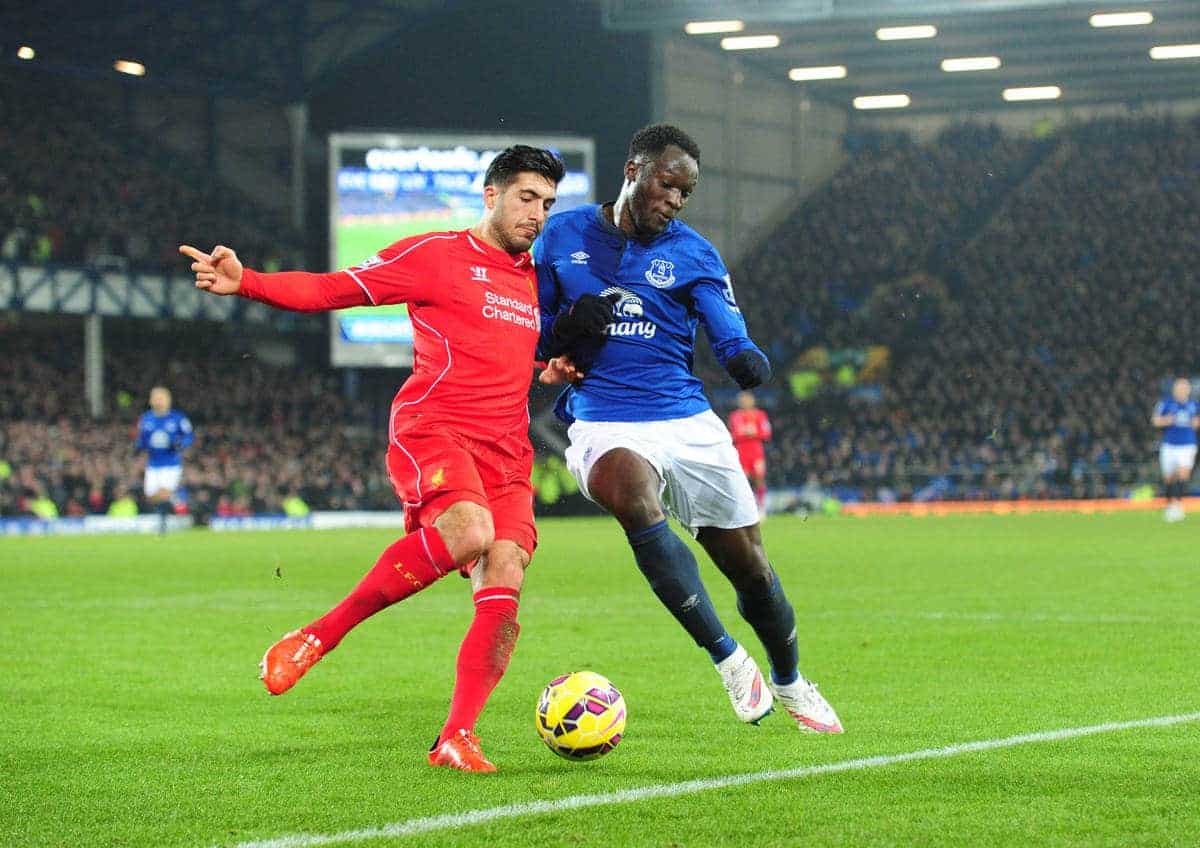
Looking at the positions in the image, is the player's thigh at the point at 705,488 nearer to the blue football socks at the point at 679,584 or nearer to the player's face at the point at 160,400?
the blue football socks at the point at 679,584

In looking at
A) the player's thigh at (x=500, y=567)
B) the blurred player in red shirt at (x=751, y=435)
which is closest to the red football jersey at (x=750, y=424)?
the blurred player in red shirt at (x=751, y=435)

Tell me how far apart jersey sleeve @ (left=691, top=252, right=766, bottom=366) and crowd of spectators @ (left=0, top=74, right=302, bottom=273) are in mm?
27095

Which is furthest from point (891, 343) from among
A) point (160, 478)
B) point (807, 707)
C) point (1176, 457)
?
point (807, 707)

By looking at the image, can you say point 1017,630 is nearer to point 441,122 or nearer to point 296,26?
point 441,122

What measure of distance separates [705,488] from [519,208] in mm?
1210

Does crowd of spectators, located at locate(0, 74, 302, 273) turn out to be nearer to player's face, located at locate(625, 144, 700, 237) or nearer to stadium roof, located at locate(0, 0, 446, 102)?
stadium roof, located at locate(0, 0, 446, 102)

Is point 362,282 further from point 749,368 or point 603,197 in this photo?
point 603,197

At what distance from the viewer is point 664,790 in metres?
4.78

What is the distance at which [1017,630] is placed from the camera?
9.60 m

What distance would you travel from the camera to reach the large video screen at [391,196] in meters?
29.0

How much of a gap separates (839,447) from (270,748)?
2934 cm

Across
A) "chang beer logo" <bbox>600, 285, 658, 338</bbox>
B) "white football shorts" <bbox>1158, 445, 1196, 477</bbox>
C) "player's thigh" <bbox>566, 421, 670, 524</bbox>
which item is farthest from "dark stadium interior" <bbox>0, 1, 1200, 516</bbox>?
"player's thigh" <bbox>566, 421, 670, 524</bbox>

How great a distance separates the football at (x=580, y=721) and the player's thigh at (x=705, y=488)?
37.9 inches

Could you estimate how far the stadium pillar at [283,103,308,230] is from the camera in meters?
37.8
